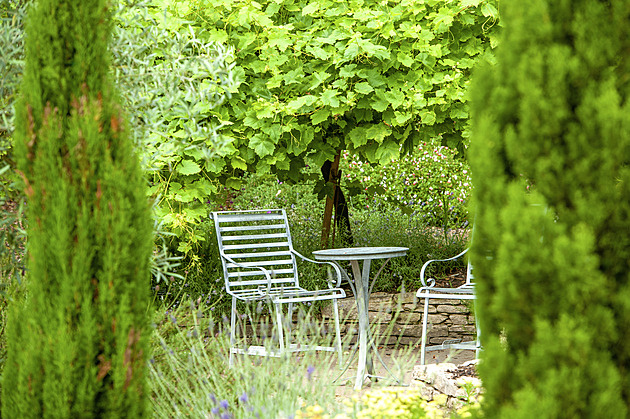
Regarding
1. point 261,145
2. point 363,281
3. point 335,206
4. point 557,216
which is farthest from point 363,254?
point 557,216

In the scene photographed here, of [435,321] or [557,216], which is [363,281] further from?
[557,216]

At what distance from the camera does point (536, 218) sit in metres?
1.65

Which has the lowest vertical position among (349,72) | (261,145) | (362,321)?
(362,321)

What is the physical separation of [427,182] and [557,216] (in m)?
8.27

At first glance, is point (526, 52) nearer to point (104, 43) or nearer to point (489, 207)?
point (489, 207)

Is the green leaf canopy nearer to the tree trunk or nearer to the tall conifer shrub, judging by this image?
the tree trunk

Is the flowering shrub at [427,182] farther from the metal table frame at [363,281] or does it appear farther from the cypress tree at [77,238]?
the cypress tree at [77,238]

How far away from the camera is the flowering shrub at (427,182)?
9531mm

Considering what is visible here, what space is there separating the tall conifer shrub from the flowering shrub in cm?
742

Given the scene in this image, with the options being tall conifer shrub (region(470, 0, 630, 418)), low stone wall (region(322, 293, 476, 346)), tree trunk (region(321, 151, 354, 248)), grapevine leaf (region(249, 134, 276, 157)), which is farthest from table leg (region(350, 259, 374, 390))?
tall conifer shrub (region(470, 0, 630, 418))

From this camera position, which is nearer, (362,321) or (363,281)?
(362,321)

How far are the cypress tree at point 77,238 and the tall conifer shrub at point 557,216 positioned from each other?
3.52ft

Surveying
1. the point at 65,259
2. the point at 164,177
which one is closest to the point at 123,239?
the point at 65,259

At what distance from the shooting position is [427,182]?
32.7 ft
